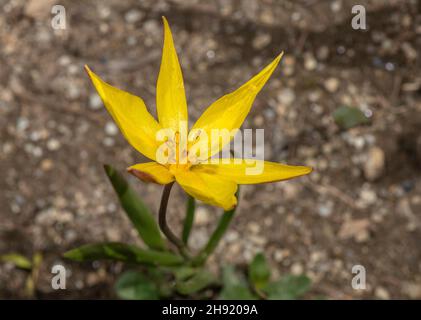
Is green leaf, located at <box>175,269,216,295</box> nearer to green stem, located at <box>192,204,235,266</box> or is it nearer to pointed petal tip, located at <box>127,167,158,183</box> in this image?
green stem, located at <box>192,204,235,266</box>

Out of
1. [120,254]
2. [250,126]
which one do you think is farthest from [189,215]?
[250,126]

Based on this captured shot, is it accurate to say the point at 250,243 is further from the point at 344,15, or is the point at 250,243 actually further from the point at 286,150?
the point at 344,15

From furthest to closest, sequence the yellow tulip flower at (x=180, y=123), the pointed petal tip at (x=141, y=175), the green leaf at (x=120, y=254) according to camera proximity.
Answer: the green leaf at (x=120, y=254) → the yellow tulip flower at (x=180, y=123) → the pointed petal tip at (x=141, y=175)

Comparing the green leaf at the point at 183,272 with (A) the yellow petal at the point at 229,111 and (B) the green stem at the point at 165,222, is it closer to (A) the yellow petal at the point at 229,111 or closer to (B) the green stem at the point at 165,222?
(B) the green stem at the point at 165,222

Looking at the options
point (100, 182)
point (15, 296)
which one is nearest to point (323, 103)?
point (100, 182)

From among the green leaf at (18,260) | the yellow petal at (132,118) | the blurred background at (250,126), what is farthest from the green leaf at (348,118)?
the green leaf at (18,260)

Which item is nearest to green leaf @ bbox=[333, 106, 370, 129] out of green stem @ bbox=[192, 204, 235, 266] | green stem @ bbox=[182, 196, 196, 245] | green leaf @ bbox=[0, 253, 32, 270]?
green stem @ bbox=[192, 204, 235, 266]

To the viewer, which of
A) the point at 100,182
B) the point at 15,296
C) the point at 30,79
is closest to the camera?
the point at 15,296
